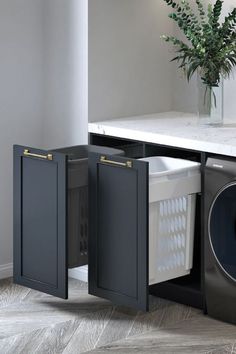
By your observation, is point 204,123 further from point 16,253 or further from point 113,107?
point 16,253

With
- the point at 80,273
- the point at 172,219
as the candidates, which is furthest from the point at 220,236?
the point at 80,273

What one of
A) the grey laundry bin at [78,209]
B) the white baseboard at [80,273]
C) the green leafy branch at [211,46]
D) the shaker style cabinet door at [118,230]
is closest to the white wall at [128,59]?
the green leafy branch at [211,46]

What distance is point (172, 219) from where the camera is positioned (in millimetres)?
4254

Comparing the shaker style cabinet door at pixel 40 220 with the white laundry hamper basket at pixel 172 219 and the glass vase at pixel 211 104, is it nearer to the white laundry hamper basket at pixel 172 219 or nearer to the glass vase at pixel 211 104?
the white laundry hamper basket at pixel 172 219

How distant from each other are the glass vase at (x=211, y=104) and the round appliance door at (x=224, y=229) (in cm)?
59

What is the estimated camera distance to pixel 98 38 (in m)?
4.74

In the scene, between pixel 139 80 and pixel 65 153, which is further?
pixel 139 80

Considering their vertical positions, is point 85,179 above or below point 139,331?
above

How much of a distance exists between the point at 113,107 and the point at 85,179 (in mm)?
673

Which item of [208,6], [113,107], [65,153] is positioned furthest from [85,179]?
[208,6]

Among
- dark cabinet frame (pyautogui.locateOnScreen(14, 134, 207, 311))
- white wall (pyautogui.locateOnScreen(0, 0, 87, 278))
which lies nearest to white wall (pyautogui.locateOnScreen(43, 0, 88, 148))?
white wall (pyautogui.locateOnScreen(0, 0, 87, 278))

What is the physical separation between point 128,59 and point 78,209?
0.97m

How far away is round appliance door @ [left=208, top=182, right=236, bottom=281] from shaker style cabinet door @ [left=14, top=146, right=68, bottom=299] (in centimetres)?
67

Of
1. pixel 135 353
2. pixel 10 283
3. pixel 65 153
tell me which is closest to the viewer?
pixel 135 353
